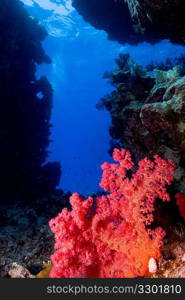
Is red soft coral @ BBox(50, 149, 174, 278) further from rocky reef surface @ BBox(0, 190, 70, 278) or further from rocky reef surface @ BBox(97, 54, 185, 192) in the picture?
rocky reef surface @ BBox(0, 190, 70, 278)

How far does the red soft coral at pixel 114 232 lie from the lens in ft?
12.9

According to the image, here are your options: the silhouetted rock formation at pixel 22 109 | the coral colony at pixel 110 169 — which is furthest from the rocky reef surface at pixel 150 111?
the silhouetted rock formation at pixel 22 109

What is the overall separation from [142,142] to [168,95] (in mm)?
2148

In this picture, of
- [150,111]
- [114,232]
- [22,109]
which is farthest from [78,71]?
[114,232]

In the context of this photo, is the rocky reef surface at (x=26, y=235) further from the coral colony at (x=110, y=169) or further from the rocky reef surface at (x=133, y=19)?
the rocky reef surface at (x=133, y=19)

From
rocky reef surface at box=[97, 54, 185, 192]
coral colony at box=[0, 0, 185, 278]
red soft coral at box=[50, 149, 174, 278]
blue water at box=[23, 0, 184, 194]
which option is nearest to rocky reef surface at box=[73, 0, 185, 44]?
coral colony at box=[0, 0, 185, 278]

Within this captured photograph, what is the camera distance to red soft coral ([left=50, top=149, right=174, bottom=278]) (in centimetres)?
393

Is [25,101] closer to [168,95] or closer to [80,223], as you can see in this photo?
[168,95]

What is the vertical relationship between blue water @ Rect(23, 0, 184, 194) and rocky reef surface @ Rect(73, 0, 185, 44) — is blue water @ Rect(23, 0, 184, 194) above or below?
above

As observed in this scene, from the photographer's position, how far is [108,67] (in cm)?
5122

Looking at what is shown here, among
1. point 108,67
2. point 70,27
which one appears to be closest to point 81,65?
point 108,67

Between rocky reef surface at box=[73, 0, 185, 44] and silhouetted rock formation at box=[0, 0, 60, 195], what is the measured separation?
3.90 metres

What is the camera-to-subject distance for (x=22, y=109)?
1585 centimetres

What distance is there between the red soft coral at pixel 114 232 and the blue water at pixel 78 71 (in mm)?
12753
